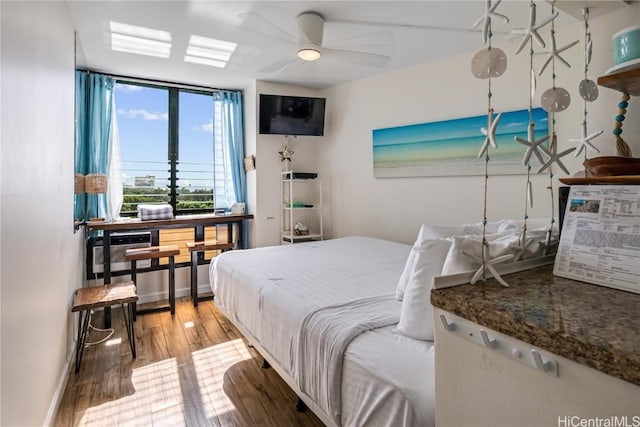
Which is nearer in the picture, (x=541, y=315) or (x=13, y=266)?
(x=541, y=315)

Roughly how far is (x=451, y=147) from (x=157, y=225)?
3172 millimetres

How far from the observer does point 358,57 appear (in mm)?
2742

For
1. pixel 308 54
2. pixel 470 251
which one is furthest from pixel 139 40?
pixel 470 251

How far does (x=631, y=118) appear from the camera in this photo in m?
2.27

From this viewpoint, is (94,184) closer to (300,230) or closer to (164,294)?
(164,294)

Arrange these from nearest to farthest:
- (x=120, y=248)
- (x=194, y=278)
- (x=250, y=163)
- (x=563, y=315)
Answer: (x=563, y=315) < (x=120, y=248) < (x=194, y=278) < (x=250, y=163)

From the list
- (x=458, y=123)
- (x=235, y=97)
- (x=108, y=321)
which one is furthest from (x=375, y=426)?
(x=235, y=97)

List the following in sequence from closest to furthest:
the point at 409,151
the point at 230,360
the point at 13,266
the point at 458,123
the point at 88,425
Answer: the point at 13,266, the point at 88,425, the point at 230,360, the point at 458,123, the point at 409,151

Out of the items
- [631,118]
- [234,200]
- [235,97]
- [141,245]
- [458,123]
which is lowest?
[141,245]

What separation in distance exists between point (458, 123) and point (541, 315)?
2955 mm

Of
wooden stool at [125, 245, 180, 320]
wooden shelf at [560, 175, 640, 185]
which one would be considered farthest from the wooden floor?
wooden shelf at [560, 175, 640, 185]

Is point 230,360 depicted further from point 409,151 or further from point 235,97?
point 235,97

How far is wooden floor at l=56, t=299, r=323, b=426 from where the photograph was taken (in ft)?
6.41

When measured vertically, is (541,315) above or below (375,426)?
above
